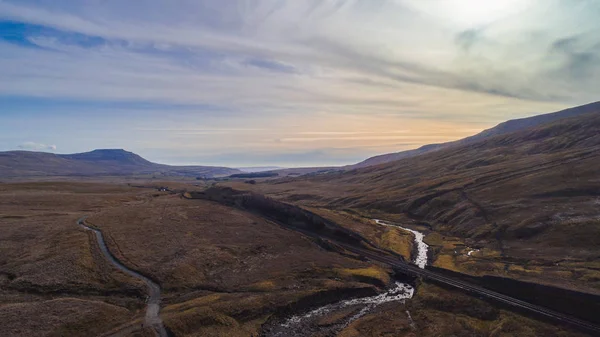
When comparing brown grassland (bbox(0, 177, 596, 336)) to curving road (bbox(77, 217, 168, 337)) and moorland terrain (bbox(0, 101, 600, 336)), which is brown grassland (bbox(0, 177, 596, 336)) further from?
curving road (bbox(77, 217, 168, 337))

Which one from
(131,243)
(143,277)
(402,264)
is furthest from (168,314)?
(402,264)

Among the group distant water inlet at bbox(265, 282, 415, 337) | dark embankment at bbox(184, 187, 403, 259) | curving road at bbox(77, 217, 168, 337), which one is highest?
dark embankment at bbox(184, 187, 403, 259)

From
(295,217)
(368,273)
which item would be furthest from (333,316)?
(295,217)

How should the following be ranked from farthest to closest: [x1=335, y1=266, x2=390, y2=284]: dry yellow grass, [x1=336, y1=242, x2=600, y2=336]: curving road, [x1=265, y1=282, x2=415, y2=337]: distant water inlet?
[x1=335, y1=266, x2=390, y2=284]: dry yellow grass, [x1=265, y1=282, x2=415, y2=337]: distant water inlet, [x1=336, y1=242, x2=600, y2=336]: curving road

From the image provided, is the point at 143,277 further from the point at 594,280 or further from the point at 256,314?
the point at 594,280

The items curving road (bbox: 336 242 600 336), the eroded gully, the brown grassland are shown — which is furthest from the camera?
the eroded gully

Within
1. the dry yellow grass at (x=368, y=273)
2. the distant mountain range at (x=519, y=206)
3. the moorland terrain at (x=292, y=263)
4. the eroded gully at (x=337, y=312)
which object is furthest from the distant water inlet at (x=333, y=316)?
the distant mountain range at (x=519, y=206)

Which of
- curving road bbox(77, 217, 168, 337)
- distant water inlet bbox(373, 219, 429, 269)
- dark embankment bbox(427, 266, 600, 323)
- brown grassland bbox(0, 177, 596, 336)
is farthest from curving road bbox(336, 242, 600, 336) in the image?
Answer: curving road bbox(77, 217, 168, 337)
